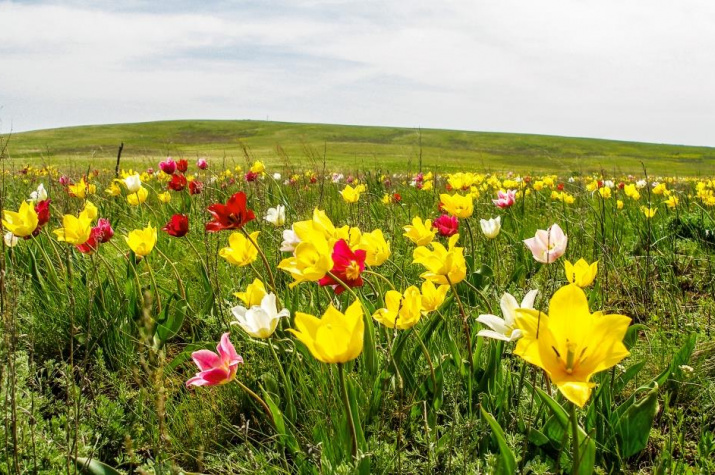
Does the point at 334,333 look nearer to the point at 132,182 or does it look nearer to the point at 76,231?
the point at 76,231

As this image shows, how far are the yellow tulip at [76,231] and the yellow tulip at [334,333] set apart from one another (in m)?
1.71

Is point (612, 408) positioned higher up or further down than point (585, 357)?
further down

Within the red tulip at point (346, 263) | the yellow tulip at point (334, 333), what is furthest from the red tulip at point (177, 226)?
the yellow tulip at point (334, 333)

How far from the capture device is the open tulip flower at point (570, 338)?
40.2 inches

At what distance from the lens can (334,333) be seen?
1189 millimetres

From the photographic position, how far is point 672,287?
326cm

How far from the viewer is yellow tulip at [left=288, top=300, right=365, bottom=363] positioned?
1189 mm

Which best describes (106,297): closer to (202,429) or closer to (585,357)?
(202,429)

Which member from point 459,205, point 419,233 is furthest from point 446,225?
point 419,233

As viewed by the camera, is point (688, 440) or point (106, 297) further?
point (106, 297)

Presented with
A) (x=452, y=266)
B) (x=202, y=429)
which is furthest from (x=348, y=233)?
(x=202, y=429)

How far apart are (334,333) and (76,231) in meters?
1.82

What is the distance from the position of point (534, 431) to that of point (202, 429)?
1.19 m

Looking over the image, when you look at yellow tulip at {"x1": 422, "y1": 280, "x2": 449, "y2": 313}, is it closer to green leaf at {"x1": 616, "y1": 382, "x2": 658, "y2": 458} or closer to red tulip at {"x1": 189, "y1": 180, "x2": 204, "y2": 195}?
green leaf at {"x1": 616, "y1": 382, "x2": 658, "y2": 458}
